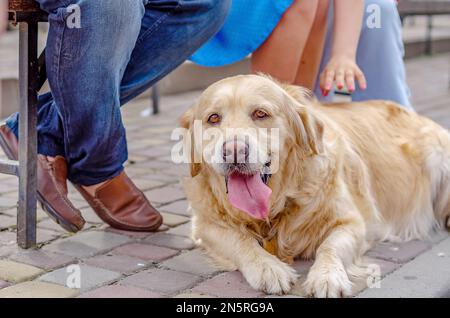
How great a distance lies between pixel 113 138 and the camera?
289 centimetres

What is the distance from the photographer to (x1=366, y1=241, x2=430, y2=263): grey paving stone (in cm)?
283

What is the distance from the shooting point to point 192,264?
2715mm

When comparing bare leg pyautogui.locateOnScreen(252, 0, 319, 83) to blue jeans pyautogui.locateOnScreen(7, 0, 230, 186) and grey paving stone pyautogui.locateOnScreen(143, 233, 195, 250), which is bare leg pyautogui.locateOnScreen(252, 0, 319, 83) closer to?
blue jeans pyautogui.locateOnScreen(7, 0, 230, 186)

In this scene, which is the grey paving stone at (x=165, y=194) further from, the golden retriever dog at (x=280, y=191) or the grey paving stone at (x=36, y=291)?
the grey paving stone at (x=36, y=291)

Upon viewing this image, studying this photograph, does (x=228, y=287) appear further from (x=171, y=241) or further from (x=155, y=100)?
(x=155, y=100)

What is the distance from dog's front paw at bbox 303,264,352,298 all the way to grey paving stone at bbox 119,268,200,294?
0.40m

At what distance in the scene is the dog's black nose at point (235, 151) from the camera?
2.44m

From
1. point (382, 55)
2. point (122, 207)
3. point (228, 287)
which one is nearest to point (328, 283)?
point (228, 287)


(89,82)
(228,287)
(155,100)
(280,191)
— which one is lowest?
(155,100)

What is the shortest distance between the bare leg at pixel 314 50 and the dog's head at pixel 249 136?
3.16 ft

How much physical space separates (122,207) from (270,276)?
0.90 m
